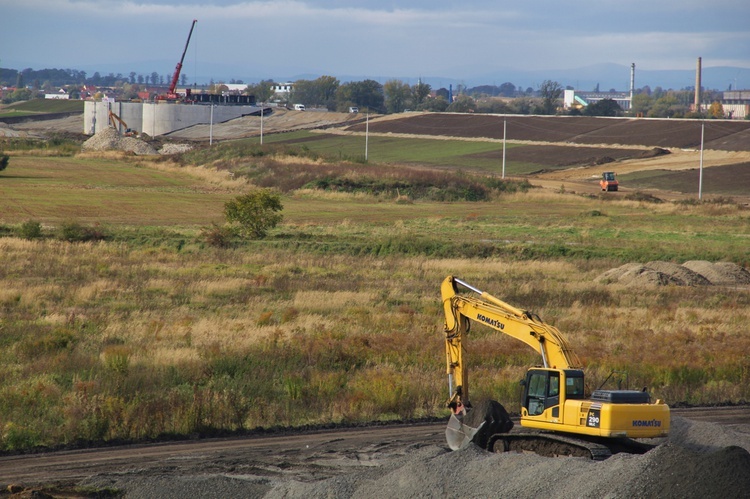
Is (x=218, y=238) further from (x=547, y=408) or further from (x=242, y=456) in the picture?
(x=547, y=408)

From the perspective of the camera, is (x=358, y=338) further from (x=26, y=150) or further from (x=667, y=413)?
(x=26, y=150)

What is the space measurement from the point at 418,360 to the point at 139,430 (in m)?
8.07

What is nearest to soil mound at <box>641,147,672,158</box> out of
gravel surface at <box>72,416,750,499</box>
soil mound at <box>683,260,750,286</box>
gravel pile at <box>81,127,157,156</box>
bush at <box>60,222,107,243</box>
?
gravel pile at <box>81,127,157,156</box>

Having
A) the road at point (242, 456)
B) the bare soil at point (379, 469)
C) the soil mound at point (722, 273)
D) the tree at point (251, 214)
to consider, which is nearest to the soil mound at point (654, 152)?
the tree at point (251, 214)

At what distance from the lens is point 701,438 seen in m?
17.0

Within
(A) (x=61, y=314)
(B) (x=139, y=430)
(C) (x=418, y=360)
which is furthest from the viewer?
(A) (x=61, y=314)

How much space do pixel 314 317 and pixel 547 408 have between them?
15.0m

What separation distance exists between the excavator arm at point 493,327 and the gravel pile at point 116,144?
11445cm

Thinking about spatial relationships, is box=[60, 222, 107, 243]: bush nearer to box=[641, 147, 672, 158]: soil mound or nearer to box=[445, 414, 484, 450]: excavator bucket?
box=[445, 414, 484, 450]: excavator bucket

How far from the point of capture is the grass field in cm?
1995

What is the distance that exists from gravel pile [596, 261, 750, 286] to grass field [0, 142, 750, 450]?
0.97m

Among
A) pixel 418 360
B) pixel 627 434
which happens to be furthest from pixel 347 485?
pixel 418 360

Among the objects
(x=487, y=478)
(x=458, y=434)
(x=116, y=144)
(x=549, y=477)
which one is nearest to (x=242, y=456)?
(x=458, y=434)

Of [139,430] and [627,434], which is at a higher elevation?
[627,434]
